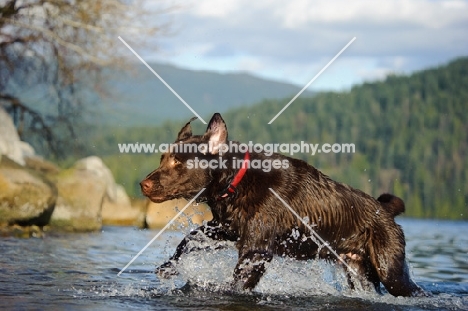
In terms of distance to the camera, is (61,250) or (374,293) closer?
(374,293)

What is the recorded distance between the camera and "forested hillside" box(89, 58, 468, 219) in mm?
83938

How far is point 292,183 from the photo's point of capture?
299 inches

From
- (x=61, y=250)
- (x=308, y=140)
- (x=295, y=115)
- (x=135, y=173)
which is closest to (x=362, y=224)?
(x=61, y=250)

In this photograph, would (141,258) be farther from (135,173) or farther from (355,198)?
(135,173)

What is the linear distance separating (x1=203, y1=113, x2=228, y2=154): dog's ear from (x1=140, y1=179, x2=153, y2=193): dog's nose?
0.73 meters

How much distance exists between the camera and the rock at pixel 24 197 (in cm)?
1526

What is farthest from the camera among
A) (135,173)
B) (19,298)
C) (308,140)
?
(308,140)

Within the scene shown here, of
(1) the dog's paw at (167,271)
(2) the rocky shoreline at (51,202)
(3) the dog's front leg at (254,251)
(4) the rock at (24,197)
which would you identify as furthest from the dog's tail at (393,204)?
(4) the rock at (24,197)

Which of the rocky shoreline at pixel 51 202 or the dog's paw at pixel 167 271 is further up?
the rocky shoreline at pixel 51 202

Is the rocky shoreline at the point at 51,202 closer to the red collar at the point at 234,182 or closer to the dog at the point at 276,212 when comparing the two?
the dog at the point at 276,212

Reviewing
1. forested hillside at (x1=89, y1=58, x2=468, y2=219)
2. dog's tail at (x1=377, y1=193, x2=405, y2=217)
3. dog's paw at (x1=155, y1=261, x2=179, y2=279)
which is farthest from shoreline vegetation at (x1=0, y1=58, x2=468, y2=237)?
dog's tail at (x1=377, y1=193, x2=405, y2=217)

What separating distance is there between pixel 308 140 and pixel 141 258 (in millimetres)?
104864

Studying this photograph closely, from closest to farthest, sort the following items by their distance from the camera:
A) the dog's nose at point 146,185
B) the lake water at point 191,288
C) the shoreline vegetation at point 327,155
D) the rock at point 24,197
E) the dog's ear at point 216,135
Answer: the lake water at point 191,288 → the dog's nose at point 146,185 → the dog's ear at point 216,135 → the rock at point 24,197 → the shoreline vegetation at point 327,155

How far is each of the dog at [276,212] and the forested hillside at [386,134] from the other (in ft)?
210
